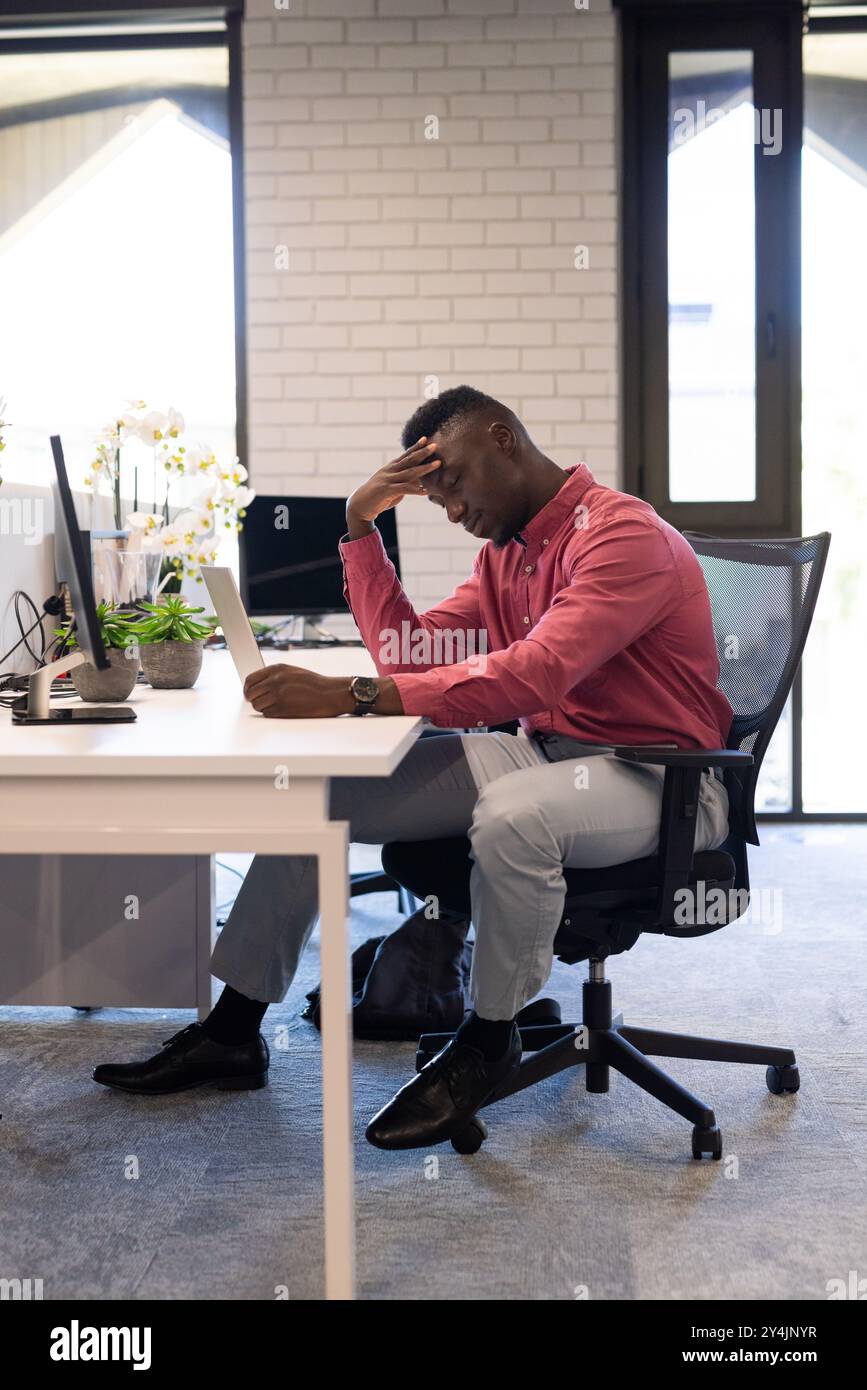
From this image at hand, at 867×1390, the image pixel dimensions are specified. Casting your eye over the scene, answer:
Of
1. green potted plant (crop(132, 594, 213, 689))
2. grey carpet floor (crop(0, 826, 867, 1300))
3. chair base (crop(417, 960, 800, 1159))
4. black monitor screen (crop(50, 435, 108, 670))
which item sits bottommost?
grey carpet floor (crop(0, 826, 867, 1300))

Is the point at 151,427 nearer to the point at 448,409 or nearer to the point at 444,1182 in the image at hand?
the point at 448,409

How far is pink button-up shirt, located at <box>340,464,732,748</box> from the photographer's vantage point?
176 centimetres

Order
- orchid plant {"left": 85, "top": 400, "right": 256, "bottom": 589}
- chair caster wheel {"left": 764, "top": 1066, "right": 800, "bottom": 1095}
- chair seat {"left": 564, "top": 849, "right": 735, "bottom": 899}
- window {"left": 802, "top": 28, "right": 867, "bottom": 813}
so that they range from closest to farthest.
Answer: chair seat {"left": 564, "top": 849, "right": 735, "bottom": 899}
chair caster wheel {"left": 764, "top": 1066, "right": 800, "bottom": 1095}
orchid plant {"left": 85, "top": 400, "right": 256, "bottom": 589}
window {"left": 802, "top": 28, "right": 867, "bottom": 813}

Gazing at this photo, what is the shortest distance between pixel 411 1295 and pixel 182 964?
1024 millimetres

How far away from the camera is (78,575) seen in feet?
5.30

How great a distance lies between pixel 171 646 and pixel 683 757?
3.00ft

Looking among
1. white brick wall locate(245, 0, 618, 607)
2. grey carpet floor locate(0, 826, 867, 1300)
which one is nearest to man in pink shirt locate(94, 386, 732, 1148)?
grey carpet floor locate(0, 826, 867, 1300)

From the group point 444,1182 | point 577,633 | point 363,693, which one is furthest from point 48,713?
point 444,1182

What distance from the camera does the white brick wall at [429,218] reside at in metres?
4.11

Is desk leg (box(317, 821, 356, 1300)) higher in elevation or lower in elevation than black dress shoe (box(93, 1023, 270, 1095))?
higher

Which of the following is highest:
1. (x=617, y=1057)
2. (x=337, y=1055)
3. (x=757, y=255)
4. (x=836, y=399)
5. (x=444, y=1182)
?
(x=757, y=255)

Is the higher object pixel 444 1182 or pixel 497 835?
pixel 497 835

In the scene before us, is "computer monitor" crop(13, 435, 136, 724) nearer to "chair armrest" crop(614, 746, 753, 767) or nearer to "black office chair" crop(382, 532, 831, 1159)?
"black office chair" crop(382, 532, 831, 1159)

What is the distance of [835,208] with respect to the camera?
13.9 feet
